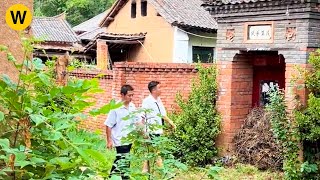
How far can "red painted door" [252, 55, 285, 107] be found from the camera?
436 inches

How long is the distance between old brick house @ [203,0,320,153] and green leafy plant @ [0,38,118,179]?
25.3ft

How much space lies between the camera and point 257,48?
10484 millimetres

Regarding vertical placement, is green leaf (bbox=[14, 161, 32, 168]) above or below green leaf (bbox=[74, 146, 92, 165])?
below

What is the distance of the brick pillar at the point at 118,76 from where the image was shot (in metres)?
13.1

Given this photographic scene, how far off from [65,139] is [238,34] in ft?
28.8

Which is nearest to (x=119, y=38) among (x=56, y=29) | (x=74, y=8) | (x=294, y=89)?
(x=56, y=29)

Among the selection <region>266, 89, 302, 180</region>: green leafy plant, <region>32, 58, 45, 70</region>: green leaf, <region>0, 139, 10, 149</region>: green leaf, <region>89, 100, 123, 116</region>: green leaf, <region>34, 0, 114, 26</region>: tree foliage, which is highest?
<region>34, 0, 114, 26</region>: tree foliage

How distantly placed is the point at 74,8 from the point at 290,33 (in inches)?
1506

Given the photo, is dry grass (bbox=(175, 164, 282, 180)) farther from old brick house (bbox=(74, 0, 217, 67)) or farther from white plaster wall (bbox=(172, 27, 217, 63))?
white plaster wall (bbox=(172, 27, 217, 63))

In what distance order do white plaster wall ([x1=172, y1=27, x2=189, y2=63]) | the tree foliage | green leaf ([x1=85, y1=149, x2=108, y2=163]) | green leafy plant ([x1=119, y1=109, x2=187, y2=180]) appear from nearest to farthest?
green leaf ([x1=85, y1=149, x2=108, y2=163])
green leafy plant ([x1=119, y1=109, x2=187, y2=180])
white plaster wall ([x1=172, y1=27, x2=189, y2=63])
the tree foliage

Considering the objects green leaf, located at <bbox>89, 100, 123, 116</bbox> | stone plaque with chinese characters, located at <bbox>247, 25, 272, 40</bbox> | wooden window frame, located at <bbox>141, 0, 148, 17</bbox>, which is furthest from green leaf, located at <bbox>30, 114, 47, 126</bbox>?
wooden window frame, located at <bbox>141, 0, 148, 17</bbox>

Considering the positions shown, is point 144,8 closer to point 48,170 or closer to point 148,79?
point 148,79

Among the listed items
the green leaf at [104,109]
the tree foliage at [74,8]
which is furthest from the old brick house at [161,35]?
the tree foliage at [74,8]

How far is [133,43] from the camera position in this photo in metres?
22.1
